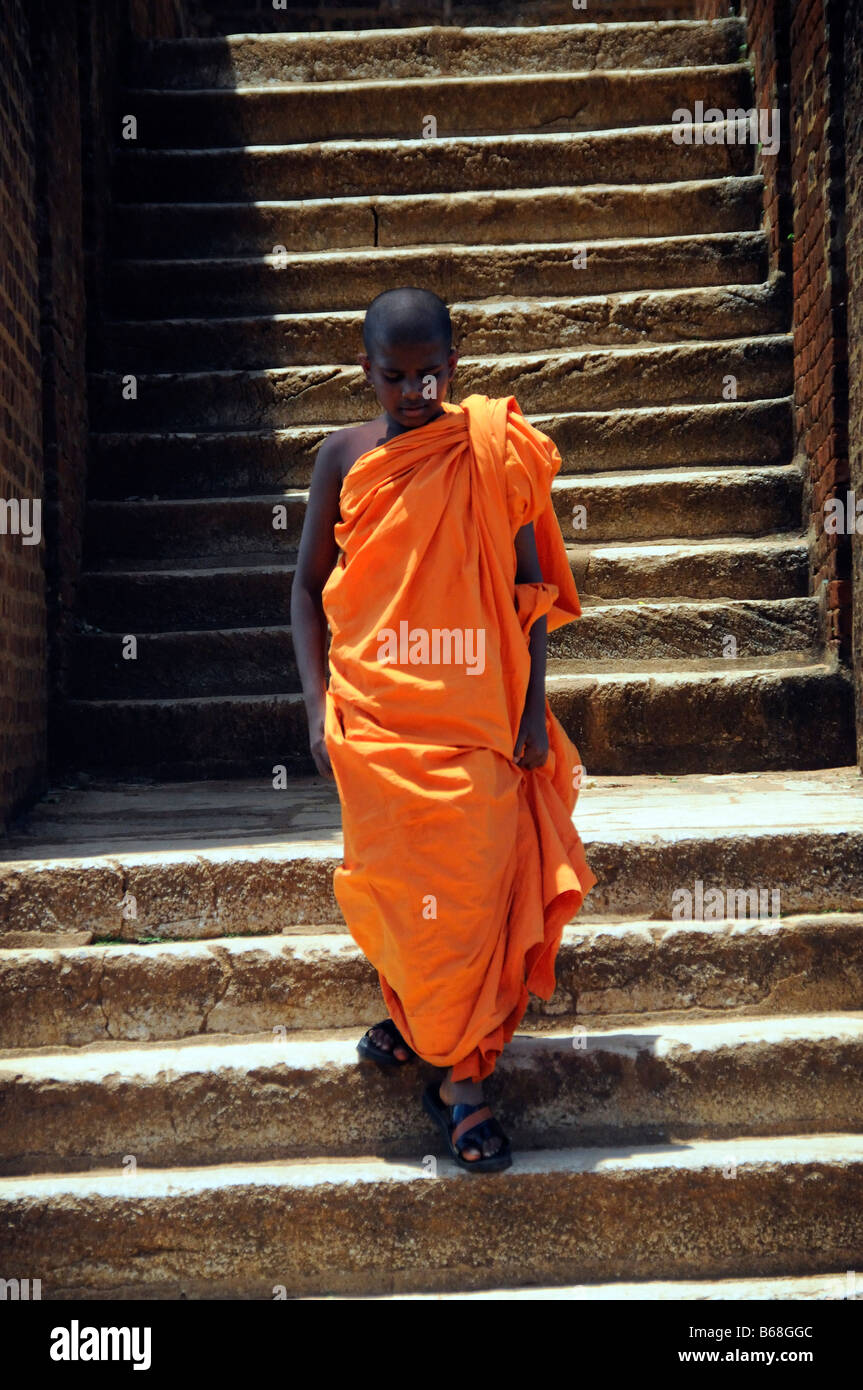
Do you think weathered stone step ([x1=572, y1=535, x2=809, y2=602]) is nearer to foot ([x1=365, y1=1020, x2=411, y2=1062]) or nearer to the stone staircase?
the stone staircase

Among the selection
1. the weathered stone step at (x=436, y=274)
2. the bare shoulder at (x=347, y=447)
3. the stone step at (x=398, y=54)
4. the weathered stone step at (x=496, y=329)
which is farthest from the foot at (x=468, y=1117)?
the stone step at (x=398, y=54)

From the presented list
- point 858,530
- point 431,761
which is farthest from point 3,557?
point 858,530

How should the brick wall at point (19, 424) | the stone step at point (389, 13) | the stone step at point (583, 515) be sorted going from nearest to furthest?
the brick wall at point (19, 424), the stone step at point (583, 515), the stone step at point (389, 13)

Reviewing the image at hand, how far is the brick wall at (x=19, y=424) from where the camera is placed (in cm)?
391

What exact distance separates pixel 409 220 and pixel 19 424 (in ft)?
8.77

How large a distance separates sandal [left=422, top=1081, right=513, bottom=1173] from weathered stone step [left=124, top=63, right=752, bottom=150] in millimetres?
5348

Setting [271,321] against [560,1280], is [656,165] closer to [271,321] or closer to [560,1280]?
[271,321]

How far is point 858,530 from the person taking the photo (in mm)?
4180

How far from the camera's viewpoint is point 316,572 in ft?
9.58

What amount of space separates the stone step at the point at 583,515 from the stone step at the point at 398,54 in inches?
116

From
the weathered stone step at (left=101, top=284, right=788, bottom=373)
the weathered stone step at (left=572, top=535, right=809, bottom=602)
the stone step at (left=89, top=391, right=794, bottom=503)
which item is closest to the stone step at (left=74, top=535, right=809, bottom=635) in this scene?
the weathered stone step at (left=572, top=535, right=809, bottom=602)

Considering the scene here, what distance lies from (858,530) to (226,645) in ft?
7.43

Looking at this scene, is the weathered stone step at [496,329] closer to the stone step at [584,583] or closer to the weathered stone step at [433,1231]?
the stone step at [584,583]

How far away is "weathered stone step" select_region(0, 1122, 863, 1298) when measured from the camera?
2568 mm
